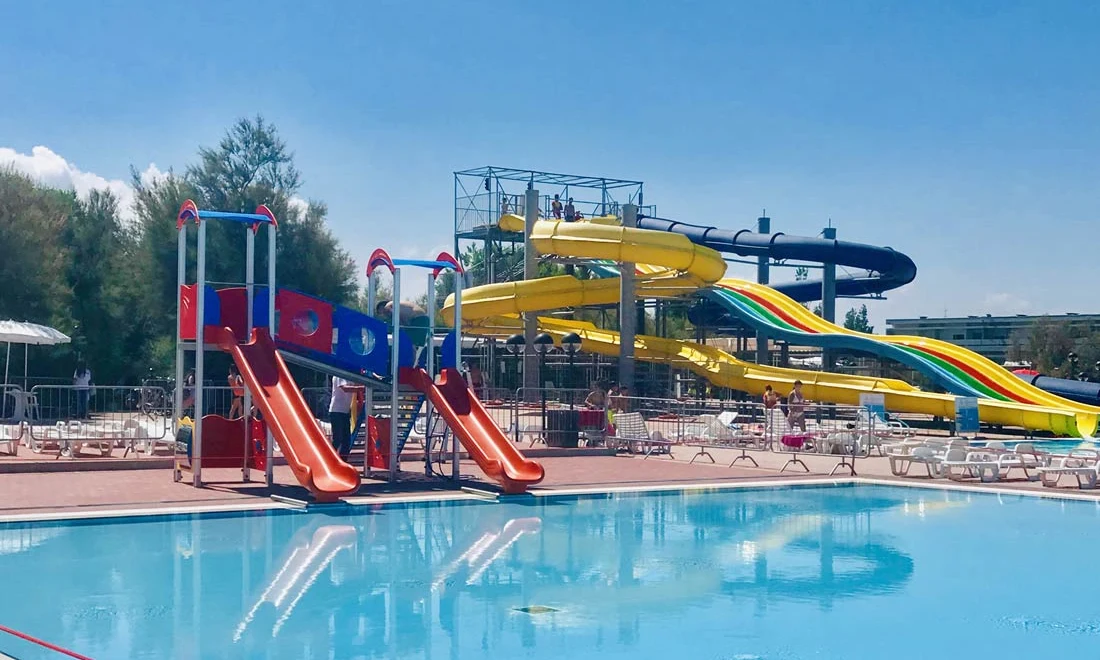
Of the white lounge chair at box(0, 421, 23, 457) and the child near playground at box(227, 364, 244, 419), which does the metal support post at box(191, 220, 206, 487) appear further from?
the white lounge chair at box(0, 421, 23, 457)

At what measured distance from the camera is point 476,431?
52.3ft

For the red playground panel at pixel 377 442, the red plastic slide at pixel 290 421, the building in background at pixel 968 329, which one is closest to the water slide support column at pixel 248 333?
the red plastic slide at pixel 290 421

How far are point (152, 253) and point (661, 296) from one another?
1669 centimetres

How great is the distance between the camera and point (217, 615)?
8586 mm

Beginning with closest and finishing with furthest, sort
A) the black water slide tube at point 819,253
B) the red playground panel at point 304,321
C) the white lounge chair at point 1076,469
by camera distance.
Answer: the red playground panel at point 304,321
the white lounge chair at point 1076,469
the black water slide tube at point 819,253

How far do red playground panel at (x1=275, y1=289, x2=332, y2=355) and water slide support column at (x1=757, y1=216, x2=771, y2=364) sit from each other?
23.5 m

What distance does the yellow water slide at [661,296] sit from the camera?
96.1 feet

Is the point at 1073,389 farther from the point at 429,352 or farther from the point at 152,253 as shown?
the point at 152,253

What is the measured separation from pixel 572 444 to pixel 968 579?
39.1ft

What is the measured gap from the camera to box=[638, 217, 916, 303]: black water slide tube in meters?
37.7

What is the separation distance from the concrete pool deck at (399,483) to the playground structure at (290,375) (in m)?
0.45

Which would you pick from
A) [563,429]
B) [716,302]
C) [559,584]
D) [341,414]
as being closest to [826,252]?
[716,302]

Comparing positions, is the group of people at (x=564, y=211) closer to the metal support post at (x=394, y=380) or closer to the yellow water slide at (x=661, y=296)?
the yellow water slide at (x=661, y=296)

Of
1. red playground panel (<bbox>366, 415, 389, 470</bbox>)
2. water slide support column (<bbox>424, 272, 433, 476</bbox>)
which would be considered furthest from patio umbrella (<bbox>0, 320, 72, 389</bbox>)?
water slide support column (<bbox>424, 272, 433, 476</bbox>)
